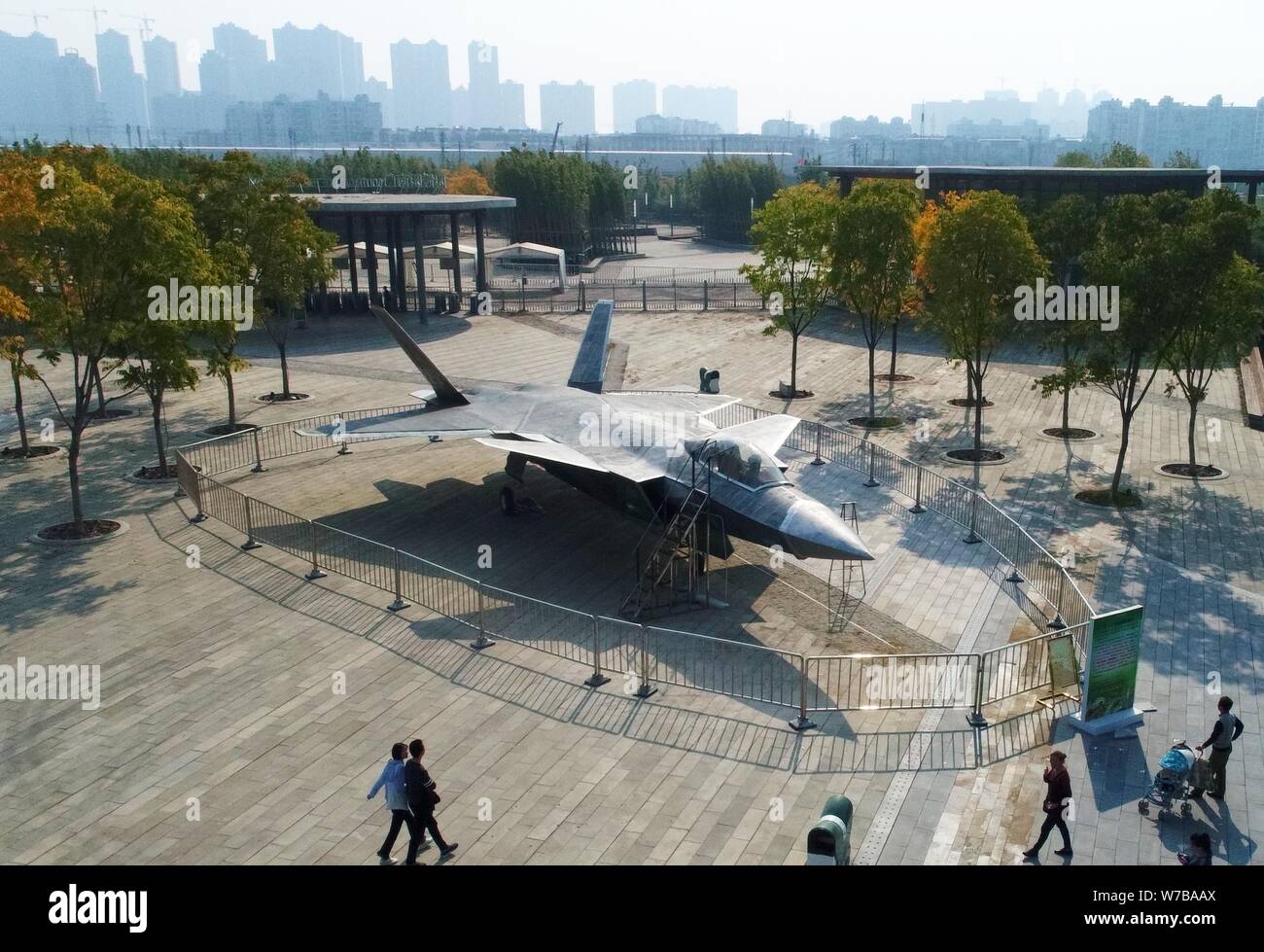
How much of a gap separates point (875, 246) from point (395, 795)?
102 feet

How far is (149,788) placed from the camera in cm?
1576

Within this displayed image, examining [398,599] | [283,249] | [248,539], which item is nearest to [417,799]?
[398,599]

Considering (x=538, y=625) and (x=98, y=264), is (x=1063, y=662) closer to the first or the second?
(x=538, y=625)

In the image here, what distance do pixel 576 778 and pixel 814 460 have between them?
19872 millimetres

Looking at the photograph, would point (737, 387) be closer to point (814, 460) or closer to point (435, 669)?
point (814, 460)

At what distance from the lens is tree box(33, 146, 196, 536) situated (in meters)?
24.7

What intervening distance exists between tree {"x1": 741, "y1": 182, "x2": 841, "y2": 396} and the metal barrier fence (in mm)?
13142

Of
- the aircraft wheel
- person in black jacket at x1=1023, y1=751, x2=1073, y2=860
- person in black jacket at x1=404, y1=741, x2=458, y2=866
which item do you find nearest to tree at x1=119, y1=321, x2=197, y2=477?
the aircraft wheel

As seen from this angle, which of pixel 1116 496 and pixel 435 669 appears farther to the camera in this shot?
pixel 1116 496

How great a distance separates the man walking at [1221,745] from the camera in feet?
49.2

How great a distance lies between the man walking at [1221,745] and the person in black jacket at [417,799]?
1114 cm

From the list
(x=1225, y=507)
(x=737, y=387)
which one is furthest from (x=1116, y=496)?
(x=737, y=387)

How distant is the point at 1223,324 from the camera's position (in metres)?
29.3
